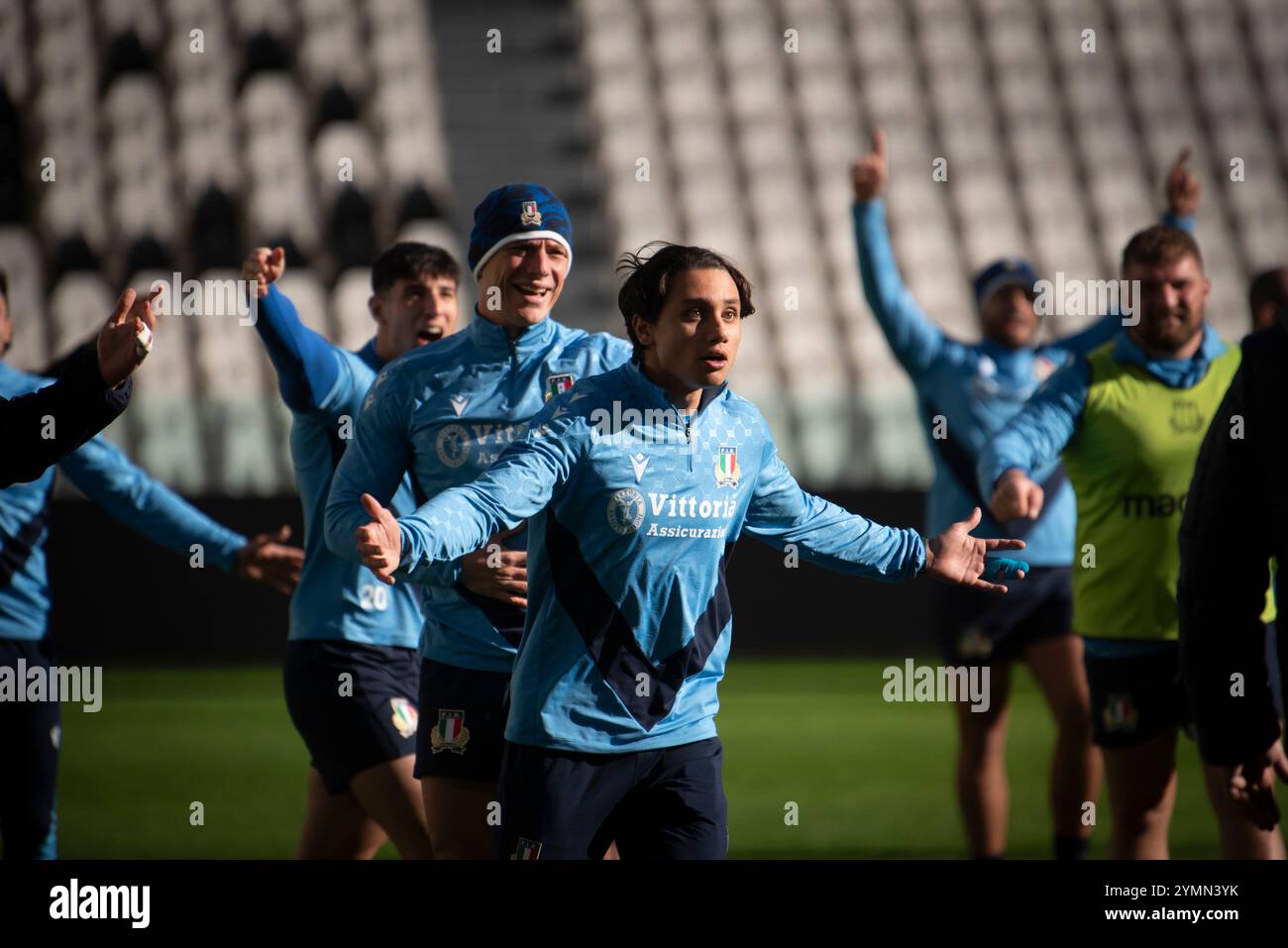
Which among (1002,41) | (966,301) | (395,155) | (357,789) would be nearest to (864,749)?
(357,789)

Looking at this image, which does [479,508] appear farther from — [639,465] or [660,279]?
[660,279]

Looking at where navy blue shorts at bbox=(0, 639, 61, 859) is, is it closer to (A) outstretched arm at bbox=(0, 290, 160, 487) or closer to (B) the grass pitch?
(B) the grass pitch

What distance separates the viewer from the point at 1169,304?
5070mm

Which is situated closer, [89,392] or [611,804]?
[89,392]

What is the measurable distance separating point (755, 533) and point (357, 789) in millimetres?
1595

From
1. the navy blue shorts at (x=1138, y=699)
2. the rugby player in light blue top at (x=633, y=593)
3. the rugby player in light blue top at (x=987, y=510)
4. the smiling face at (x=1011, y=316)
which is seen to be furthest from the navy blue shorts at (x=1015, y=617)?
the rugby player in light blue top at (x=633, y=593)

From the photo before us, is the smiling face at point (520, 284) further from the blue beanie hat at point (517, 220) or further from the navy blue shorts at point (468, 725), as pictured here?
the navy blue shorts at point (468, 725)

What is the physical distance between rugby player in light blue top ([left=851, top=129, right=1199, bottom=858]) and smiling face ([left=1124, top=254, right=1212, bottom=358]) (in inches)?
35.0

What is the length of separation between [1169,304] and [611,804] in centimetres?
269

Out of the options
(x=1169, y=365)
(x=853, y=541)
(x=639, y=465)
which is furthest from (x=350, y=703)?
(x=1169, y=365)

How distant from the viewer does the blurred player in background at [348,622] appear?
457 centimetres

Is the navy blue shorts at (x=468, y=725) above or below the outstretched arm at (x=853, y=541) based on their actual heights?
below

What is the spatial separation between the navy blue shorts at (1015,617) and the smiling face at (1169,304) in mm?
1411

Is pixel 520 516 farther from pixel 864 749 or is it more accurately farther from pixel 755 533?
pixel 864 749
